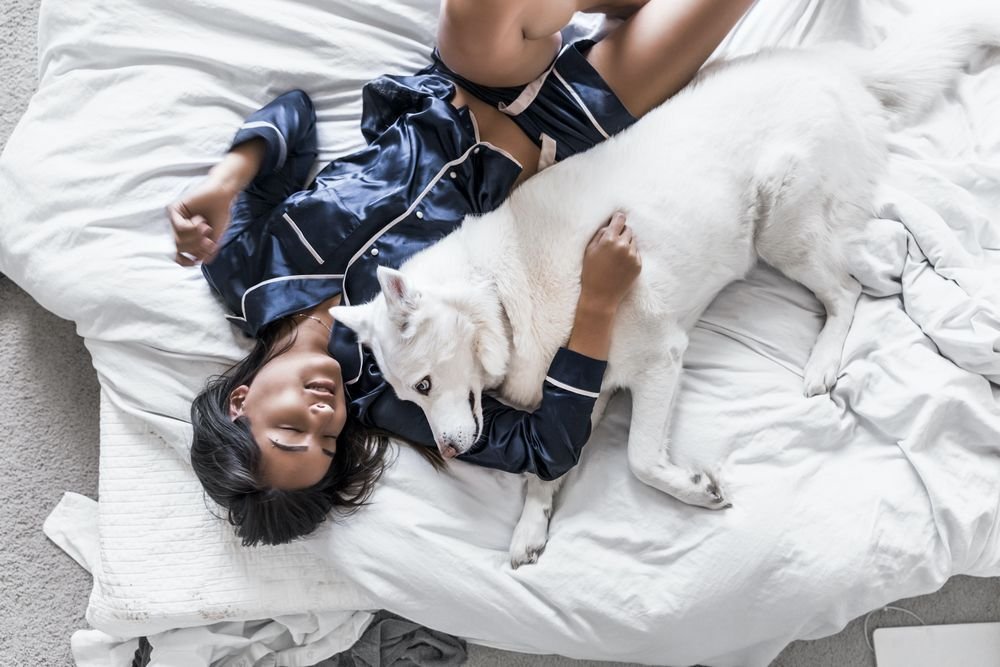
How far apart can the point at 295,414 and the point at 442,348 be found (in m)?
0.36

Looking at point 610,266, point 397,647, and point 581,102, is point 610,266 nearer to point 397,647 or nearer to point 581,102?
point 581,102

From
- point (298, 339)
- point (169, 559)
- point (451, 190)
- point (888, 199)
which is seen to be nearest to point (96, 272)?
point (298, 339)

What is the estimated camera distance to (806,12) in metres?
2.07

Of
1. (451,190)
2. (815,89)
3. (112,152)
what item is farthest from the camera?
(112,152)

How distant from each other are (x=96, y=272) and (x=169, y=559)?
2.43ft

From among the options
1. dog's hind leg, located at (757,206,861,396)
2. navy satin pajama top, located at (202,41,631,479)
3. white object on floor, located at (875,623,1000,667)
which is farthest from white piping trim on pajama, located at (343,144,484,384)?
white object on floor, located at (875,623,1000,667)

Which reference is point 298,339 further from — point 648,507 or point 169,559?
point 648,507

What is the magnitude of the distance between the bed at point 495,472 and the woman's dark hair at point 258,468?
0.21ft

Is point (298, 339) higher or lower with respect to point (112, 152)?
lower

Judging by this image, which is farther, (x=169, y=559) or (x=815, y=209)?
(x=169, y=559)

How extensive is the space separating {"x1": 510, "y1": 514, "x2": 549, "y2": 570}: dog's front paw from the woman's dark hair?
250 millimetres

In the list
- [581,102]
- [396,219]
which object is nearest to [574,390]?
[396,219]

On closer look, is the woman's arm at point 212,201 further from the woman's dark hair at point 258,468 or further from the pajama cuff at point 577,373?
the pajama cuff at point 577,373

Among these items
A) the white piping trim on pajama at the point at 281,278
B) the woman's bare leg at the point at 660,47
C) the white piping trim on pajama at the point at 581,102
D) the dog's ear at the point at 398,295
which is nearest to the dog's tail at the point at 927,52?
the woman's bare leg at the point at 660,47
